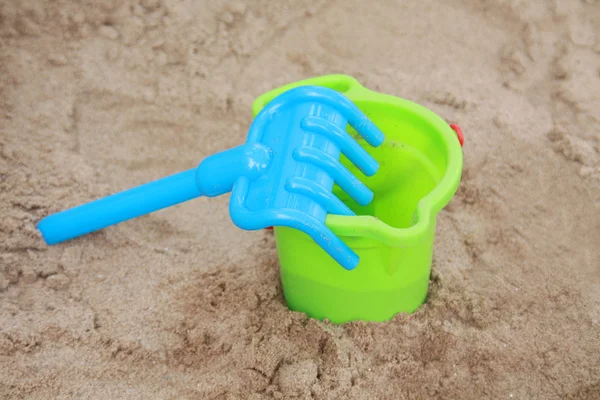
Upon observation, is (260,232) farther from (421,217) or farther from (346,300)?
(421,217)

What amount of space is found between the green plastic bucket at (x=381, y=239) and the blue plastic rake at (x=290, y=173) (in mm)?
42

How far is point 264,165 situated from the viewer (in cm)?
114

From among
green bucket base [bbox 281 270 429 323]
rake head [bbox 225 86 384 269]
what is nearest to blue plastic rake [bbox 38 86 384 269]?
rake head [bbox 225 86 384 269]

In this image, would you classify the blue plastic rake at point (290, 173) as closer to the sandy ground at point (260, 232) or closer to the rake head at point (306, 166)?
the rake head at point (306, 166)

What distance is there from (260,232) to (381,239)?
0.47m

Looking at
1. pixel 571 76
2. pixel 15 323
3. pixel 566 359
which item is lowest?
pixel 15 323

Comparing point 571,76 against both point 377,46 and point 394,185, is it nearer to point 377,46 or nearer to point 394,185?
point 377,46

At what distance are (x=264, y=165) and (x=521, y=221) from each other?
60cm

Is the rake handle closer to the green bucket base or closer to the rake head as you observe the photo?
the rake head

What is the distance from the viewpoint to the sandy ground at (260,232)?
120cm

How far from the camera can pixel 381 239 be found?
→ 1.05 metres

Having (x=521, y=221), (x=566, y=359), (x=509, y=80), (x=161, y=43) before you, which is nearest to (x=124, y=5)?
(x=161, y=43)

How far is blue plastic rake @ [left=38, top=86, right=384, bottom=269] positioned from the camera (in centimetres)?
107

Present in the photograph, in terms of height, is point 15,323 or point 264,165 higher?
point 264,165
